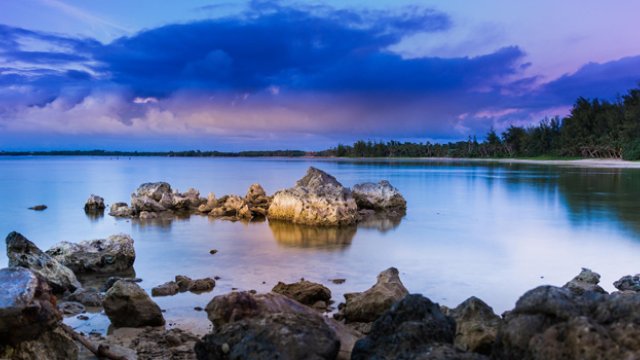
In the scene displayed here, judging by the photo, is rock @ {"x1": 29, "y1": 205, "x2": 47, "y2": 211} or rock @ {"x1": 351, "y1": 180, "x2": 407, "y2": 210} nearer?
rock @ {"x1": 351, "y1": 180, "x2": 407, "y2": 210}

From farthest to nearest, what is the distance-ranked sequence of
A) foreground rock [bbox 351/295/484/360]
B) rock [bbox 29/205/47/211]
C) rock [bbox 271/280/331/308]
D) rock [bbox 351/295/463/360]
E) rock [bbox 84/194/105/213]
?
rock [bbox 29/205/47/211] → rock [bbox 84/194/105/213] → rock [bbox 271/280/331/308] → rock [bbox 351/295/463/360] → foreground rock [bbox 351/295/484/360]

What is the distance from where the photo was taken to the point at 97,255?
36.1 ft

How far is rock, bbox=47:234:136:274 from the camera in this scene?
35.3 feet

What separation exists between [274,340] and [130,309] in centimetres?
332

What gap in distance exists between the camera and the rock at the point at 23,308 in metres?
4.67

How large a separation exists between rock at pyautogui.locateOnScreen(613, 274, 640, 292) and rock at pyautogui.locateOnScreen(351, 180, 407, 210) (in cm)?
1271

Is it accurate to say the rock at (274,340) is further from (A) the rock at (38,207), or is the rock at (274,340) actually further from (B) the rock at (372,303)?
(A) the rock at (38,207)

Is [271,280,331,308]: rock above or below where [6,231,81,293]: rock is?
below

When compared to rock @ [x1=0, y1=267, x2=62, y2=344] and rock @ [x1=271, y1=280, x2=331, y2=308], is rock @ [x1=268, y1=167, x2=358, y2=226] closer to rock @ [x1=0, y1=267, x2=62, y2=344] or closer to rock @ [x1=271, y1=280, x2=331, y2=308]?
rock @ [x1=271, y1=280, x2=331, y2=308]

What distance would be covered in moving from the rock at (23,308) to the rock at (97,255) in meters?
6.04

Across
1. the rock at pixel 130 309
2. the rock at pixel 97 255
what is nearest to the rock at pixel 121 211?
the rock at pixel 97 255

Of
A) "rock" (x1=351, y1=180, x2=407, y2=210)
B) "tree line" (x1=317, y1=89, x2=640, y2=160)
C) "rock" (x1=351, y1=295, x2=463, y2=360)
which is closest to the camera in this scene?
"rock" (x1=351, y1=295, x2=463, y2=360)

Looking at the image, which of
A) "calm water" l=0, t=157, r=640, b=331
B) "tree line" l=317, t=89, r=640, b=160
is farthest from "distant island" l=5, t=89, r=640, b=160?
"calm water" l=0, t=157, r=640, b=331

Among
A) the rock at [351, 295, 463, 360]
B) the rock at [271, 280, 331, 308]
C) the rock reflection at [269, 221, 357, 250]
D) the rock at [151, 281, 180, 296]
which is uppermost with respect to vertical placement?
the rock at [351, 295, 463, 360]
